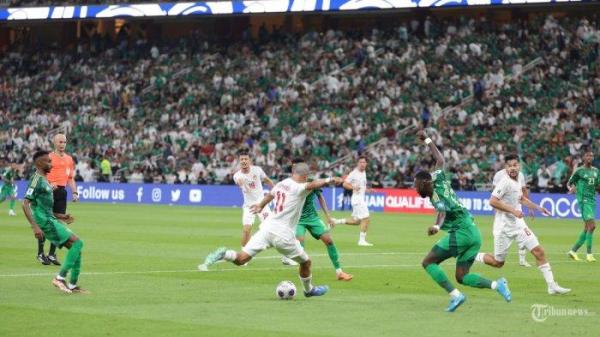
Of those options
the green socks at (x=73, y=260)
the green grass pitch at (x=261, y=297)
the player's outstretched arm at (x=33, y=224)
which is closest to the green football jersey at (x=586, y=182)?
the green grass pitch at (x=261, y=297)

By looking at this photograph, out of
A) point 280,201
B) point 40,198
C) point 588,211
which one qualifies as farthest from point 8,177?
point 280,201

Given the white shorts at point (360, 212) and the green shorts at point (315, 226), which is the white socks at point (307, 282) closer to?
the green shorts at point (315, 226)

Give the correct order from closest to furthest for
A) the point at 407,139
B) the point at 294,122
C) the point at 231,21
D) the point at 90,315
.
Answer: the point at 90,315 → the point at 407,139 → the point at 294,122 → the point at 231,21

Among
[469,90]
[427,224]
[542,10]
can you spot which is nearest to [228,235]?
[427,224]

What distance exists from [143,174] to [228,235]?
25087 mm

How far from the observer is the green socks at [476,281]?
601 inches

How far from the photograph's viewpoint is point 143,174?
2196 inches

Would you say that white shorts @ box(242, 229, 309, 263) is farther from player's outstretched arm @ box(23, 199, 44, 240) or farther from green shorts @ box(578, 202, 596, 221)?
green shorts @ box(578, 202, 596, 221)

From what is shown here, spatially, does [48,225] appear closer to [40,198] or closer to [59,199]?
[40,198]

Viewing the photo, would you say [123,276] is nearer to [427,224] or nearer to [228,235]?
[228,235]

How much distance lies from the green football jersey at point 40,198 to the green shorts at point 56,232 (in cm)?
8

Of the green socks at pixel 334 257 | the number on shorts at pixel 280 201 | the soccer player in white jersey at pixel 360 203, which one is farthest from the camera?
the soccer player in white jersey at pixel 360 203

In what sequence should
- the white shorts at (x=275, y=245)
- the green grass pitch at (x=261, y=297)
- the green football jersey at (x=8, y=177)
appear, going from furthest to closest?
the green football jersey at (x=8, y=177)
the white shorts at (x=275, y=245)
the green grass pitch at (x=261, y=297)

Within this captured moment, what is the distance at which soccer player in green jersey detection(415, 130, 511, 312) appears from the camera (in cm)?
1528
